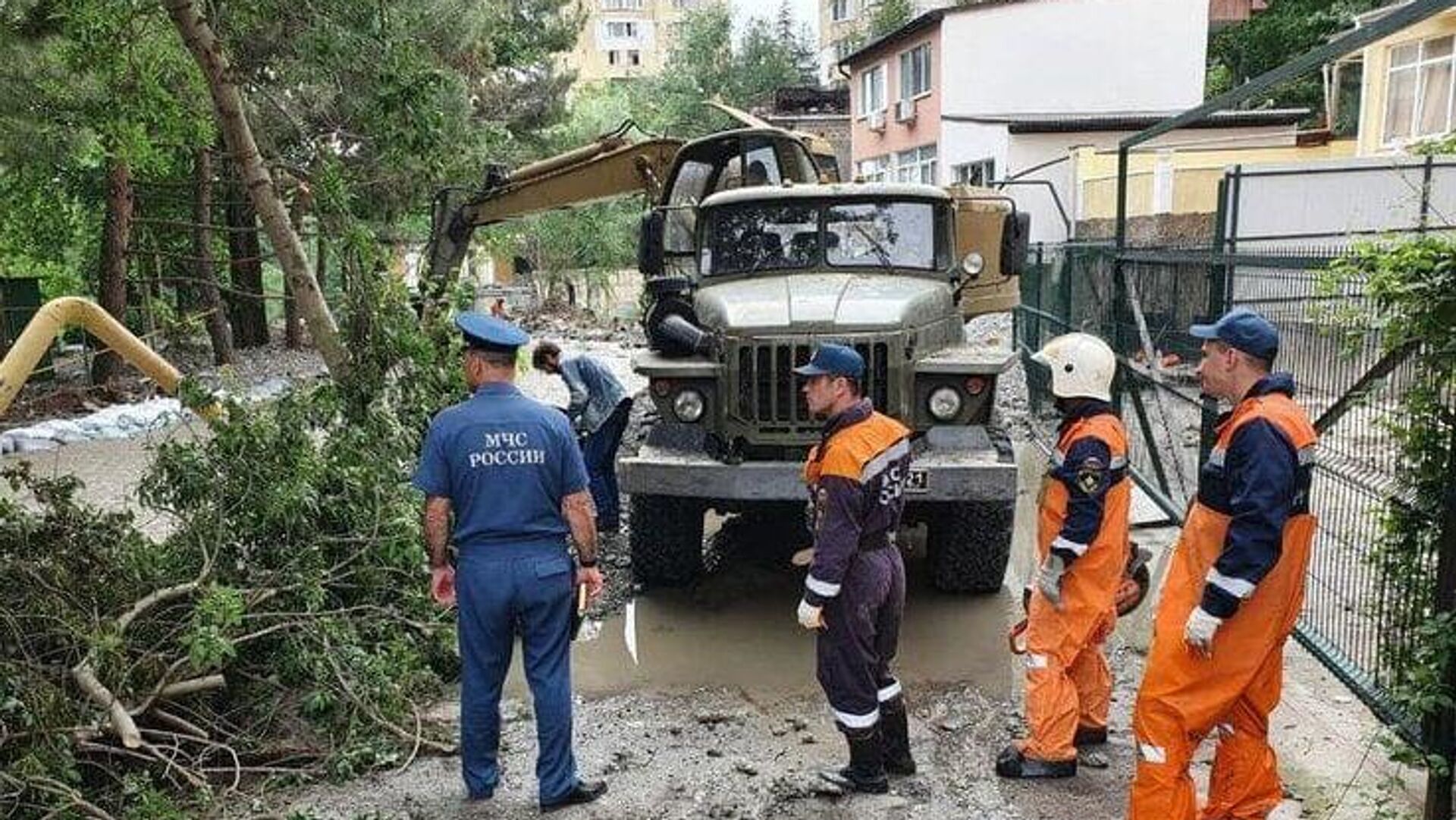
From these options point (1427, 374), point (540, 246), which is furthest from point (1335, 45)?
point (540, 246)

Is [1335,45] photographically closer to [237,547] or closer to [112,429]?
[237,547]

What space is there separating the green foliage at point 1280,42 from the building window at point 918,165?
871cm

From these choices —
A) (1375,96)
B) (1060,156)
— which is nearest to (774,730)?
(1375,96)

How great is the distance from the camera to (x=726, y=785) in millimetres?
4234

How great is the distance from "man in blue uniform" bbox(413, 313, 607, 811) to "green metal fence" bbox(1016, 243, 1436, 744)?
2.72m

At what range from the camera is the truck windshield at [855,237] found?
21.6 feet

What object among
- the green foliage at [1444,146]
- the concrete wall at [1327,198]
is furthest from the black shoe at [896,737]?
the concrete wall at [1327,198]

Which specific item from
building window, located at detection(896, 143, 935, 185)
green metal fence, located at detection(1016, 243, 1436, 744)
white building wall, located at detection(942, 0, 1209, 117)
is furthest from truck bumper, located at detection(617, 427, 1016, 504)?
building window, located at detection(896, 143, 935, 185)

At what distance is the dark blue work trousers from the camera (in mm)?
7191

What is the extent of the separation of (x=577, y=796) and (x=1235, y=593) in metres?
2.37

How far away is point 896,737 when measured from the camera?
4184 mm

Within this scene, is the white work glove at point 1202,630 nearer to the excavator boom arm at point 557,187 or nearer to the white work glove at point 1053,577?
the white work glove at point 1053,577

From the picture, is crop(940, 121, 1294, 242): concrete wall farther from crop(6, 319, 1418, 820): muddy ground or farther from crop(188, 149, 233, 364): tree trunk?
crop(6, 319, 1418, 820): muddy ground

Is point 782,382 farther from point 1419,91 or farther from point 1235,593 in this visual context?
point 1419,91
